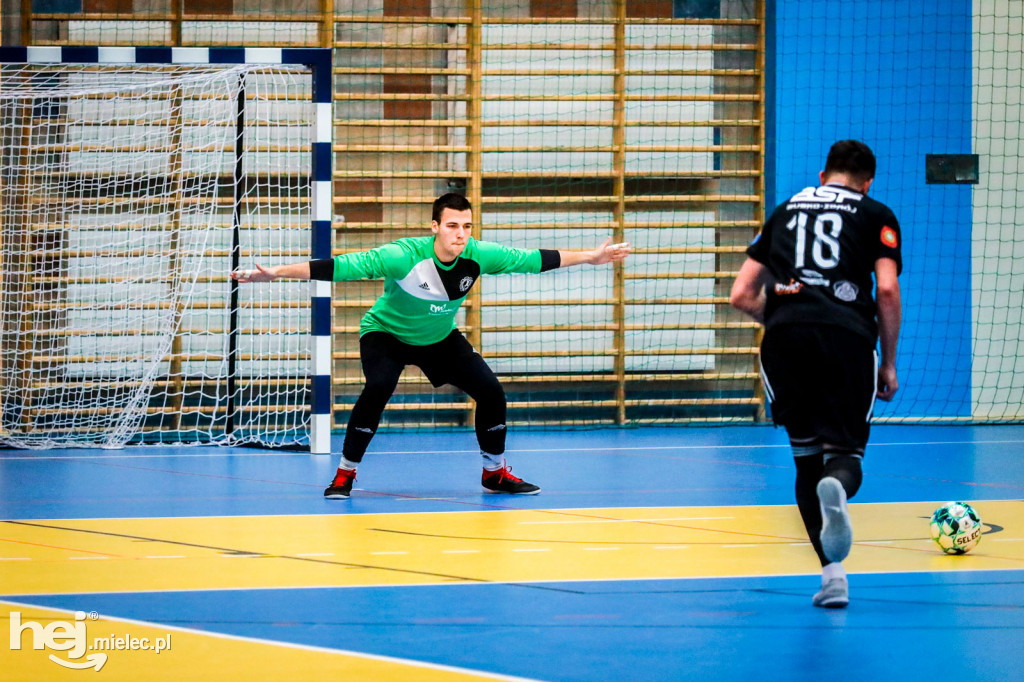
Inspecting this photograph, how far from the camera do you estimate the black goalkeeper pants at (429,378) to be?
617 cm

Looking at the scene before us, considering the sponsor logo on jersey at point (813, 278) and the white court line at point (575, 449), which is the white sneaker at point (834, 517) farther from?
the white court line at point (575, 449)

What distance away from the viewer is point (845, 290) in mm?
3623

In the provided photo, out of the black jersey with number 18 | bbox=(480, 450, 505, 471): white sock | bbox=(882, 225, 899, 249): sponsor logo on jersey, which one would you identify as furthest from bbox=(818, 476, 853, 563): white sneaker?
bbox=(480, 450, 505, 471): white sock

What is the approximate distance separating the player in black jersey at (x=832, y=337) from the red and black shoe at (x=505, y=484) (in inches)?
109

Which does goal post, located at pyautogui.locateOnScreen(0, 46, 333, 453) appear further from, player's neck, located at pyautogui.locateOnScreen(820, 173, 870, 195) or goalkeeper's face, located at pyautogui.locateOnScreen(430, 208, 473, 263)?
player's neck, located at pyautogui.locateOnScreen(820, 173, 870, 195)

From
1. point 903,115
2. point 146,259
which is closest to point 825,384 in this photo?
point 146,259

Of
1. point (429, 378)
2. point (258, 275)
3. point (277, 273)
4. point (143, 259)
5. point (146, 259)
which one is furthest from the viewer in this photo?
point (146, 259)

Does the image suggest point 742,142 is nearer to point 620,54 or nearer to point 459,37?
point 620,54

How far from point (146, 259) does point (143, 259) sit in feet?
0.84

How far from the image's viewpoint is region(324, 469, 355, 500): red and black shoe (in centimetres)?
611

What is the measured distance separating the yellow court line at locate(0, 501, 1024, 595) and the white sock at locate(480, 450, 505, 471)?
68 cm

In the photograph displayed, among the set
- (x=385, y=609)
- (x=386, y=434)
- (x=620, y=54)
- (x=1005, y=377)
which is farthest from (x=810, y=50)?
(x=385, y=609)

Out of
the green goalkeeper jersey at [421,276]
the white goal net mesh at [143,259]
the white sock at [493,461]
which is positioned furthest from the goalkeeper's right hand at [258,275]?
the white goal net mesh at [143,259]

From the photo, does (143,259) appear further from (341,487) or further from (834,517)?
(834,517)
